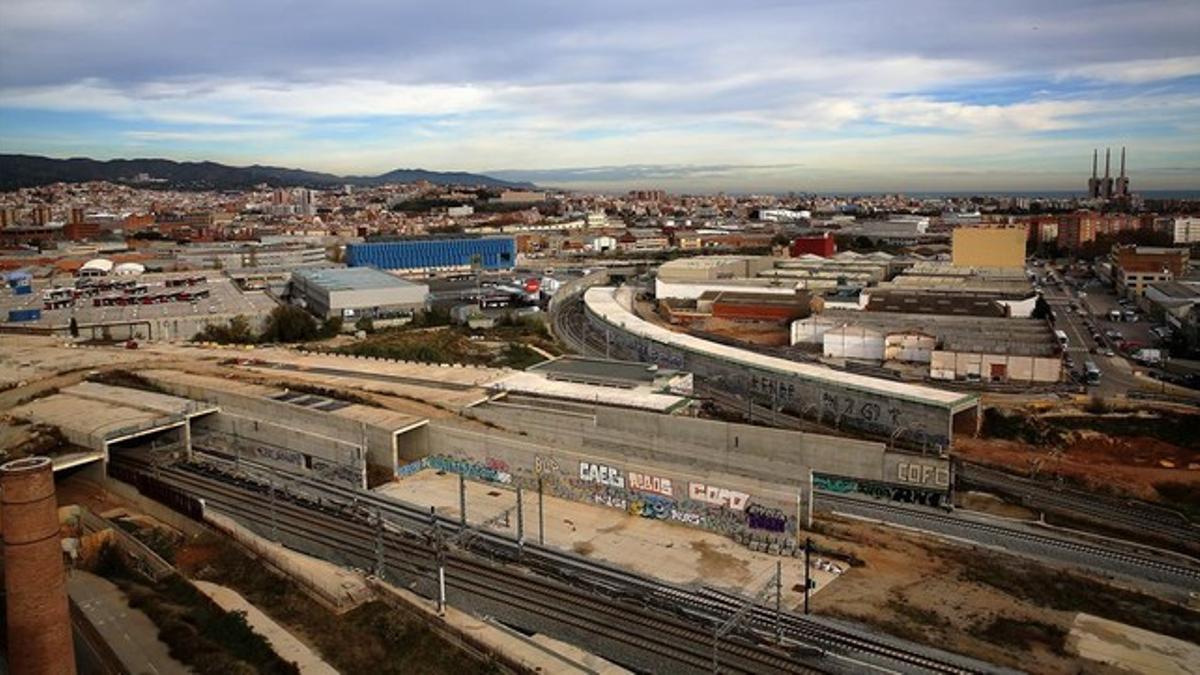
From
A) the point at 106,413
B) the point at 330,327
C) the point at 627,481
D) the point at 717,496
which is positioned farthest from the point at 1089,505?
the point at 330,327

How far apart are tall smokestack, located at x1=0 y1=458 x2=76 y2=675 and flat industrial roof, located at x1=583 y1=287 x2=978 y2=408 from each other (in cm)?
2256

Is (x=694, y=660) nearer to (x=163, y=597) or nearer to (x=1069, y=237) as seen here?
(x=163, y=597)

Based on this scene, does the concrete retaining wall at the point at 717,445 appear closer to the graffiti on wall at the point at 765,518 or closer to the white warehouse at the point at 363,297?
the graffiti on wall at the point at 765,518

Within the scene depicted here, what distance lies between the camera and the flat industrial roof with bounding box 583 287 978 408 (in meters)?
26.8

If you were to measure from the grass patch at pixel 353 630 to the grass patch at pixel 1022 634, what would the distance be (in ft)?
28.0

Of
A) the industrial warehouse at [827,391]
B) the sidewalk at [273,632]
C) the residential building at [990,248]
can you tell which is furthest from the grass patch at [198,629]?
the residential building at [990,248]

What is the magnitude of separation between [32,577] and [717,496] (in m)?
12.7

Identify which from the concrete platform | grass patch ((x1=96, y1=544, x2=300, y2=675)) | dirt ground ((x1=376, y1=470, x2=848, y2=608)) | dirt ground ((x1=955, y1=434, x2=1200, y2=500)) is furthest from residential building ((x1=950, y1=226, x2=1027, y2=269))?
grass patch ((x1=96, y1=544, x2=300, y2=675))

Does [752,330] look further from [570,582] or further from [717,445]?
[570,582]

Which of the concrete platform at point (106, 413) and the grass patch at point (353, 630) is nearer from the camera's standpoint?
the grass patch at point (353, 630)

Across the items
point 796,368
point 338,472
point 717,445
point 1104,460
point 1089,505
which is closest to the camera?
point 1089,505

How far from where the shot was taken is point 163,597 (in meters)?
15.4

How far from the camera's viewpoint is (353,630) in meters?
14.5

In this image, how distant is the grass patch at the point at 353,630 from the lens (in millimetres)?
13500
